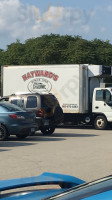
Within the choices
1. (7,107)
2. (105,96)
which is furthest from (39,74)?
(7,107)

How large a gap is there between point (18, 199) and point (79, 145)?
36.7 feet

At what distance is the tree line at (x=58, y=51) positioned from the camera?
59.6 meters

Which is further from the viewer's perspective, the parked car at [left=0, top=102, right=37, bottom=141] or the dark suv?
the dark suv

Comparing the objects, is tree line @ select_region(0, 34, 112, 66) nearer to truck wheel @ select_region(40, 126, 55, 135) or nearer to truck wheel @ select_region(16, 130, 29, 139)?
truck wheel @ select_region(40, 126, 55, 135)

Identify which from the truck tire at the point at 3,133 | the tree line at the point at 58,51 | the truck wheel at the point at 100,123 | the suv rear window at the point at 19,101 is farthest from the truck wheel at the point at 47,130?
the tree line at the point at 58,51

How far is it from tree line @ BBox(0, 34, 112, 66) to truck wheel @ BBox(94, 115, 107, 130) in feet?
121

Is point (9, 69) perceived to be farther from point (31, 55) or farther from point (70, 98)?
point (31, 55)

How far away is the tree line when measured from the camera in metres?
59.6

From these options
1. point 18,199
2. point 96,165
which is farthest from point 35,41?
point 18,199

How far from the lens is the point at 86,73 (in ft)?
72.6

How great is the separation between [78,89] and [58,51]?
39340 mm

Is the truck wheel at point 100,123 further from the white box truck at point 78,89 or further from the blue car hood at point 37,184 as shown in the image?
the blue car hood at point 37,184

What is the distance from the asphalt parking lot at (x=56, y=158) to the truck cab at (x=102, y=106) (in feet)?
20.5

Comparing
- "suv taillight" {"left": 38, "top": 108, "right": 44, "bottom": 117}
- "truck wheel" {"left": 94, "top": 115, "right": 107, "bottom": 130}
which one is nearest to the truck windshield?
"truck wheel" {"left": 94, "top": 115, "right": 107, "bottom": 130}
